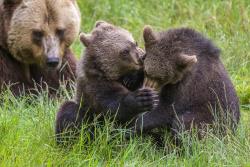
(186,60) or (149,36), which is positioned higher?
(149,36)

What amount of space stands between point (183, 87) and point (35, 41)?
104 inches

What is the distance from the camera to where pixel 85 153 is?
719 centimetres

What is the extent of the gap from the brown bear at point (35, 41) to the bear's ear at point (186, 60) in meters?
2.44

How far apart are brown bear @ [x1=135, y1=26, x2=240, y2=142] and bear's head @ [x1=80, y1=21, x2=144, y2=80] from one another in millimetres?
154

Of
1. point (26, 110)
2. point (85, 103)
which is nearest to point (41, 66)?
point (26, 110)

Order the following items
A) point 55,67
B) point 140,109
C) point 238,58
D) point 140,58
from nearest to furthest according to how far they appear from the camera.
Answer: point 140,109
point 140,58
point 55,67
point 238,58

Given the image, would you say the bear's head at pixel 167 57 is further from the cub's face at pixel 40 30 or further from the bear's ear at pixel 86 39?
the cub's face at pixel 40 30

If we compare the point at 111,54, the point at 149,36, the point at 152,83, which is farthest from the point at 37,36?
the point at 152,83

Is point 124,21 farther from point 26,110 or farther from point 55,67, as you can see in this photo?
point 26,110

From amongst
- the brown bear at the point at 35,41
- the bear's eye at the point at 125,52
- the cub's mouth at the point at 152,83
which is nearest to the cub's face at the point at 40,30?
the brown bear at the point at 35,41

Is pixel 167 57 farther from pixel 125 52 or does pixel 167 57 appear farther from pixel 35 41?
pixel 35 41

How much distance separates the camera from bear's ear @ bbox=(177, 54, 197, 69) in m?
7.20

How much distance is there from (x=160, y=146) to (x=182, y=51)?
35.8 inches

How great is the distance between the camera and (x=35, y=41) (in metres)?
9.43
